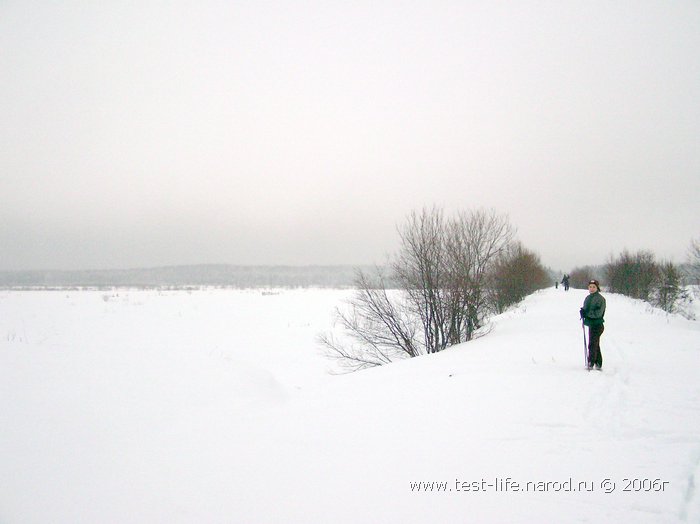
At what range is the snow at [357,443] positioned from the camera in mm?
3514

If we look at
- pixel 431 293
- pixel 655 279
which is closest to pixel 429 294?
pixel 431 293

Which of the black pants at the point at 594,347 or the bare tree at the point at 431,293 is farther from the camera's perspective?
the bare tree at the point at 431,293

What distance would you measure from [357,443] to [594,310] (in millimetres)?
6459

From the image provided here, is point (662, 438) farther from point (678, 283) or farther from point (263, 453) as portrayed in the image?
point (678, 283)

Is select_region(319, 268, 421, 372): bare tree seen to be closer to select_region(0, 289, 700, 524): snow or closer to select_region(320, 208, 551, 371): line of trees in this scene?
select_region(320, 208, 551, 371): line of trees

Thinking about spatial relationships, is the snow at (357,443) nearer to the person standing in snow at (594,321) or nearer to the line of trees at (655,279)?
the person standing in snow at (594,321)

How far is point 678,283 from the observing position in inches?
1151

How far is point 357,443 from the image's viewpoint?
15.8 ft

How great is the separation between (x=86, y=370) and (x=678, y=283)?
127 feet

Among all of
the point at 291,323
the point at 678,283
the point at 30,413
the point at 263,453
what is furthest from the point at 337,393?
the point at 678,283

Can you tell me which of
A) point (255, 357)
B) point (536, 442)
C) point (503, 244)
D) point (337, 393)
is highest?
point (503, 244)

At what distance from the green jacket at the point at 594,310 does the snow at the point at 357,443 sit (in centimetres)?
108

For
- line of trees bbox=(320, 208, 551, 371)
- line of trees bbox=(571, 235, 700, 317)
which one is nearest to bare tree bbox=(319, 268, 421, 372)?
line of trees bbox=(320, 208, 551, 371)

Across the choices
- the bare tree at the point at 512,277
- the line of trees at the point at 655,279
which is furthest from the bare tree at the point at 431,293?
the line of trees at the point at 655,279
